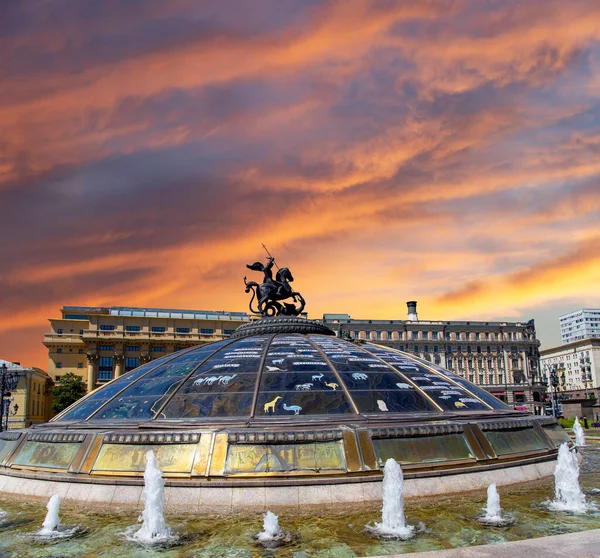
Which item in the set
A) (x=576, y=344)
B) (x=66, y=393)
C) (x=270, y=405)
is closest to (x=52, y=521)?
(x=270, y=405)

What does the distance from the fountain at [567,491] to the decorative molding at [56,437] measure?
9125mm

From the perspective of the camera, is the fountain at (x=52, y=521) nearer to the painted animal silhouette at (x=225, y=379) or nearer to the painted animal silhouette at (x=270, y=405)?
the painted animal silhouette at (x=270, y=405)

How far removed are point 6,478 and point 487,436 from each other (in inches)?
409

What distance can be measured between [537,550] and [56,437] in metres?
9.47

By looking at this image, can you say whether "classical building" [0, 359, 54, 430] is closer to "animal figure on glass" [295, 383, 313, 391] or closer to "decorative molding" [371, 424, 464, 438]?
"animal figure on glass" [295, 383, 313, 391]

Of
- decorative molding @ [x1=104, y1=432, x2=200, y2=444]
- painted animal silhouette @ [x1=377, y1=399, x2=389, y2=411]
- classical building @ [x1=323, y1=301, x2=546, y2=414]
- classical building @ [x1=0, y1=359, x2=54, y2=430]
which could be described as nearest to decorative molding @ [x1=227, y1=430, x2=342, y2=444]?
decorative molding @ [x1=104, y1=432, x2=200, y2=444]

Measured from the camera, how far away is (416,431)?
9.88 metres

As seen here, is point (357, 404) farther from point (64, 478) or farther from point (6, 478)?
point (6, 478)

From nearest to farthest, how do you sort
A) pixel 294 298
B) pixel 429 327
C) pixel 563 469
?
pixel 563 469 < pixel 294 298 < pixel 429 327

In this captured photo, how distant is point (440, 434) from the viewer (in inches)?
398

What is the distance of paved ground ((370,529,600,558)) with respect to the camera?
5.38 metres

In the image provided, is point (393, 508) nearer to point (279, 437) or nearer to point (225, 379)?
point (279, 437)

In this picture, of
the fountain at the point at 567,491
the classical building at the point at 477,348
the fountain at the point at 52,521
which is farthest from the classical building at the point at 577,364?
the fountain at the point at 52,521

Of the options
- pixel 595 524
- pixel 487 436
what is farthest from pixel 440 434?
pixel 595 524
